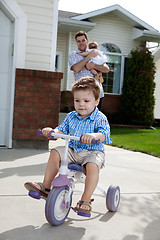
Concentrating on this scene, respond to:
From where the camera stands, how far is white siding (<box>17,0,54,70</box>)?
223 inches

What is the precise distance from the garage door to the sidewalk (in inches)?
→ 51.8

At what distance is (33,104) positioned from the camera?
5688 millimetres

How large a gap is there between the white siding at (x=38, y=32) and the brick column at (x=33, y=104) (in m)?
0.26

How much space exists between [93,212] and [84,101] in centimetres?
93

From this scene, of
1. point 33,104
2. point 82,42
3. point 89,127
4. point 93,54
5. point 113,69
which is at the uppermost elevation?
point 113,69

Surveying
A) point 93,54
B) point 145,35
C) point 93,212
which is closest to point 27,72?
point 93,54

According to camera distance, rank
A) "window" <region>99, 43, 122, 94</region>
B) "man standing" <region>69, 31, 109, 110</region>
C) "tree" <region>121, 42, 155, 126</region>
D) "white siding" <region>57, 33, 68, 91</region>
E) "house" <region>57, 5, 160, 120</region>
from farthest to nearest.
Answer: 1. "window" <region>99, 43, 122, 94</region>
2. "white siding" <region>57, 33, 68, 91</region>
3. "house" <region>57, 5, 160, 120</region>
4. "tree" <region>121, 42, 155, 126</region>
5. "man standing" <region>69, 31, 109, 110</region>

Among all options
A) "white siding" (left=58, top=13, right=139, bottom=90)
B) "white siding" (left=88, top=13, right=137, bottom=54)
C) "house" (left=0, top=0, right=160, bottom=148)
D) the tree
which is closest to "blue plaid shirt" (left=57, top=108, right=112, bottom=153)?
"house" (left=0, top=0, right=160, bottom=148)

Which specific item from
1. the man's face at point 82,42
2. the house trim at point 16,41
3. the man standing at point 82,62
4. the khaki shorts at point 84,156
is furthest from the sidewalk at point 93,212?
the man's face at point 82,42

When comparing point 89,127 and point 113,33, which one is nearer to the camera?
point 89,127

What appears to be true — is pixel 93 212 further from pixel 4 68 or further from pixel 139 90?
pixel 139 90

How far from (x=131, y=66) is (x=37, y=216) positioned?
40.6ft

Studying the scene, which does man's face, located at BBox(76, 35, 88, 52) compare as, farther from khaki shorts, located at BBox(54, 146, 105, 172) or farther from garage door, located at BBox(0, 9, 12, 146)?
khaki shorts, located at BBox(54, 146, 105, 172)

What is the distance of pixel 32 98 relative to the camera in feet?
18.6
